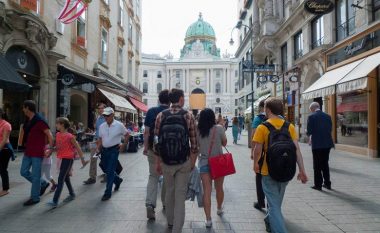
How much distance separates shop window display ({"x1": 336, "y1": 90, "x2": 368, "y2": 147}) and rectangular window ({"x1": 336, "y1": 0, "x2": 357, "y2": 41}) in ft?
8.88

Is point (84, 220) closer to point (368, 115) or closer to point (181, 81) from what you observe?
point (368, 115)

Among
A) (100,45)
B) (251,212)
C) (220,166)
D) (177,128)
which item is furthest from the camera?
(100,45)

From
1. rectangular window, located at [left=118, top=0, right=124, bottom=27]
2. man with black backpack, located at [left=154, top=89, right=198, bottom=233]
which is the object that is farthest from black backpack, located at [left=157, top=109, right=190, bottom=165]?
rectangular window, located at [left=118, top=0, right=124, bottom=27]

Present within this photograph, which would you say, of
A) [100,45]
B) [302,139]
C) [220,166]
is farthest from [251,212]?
[100,45]

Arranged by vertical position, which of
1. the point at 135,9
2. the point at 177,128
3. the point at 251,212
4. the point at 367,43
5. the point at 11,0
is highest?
the point at 135,9

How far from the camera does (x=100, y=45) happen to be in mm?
21547

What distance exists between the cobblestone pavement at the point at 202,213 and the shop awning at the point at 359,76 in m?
3.84

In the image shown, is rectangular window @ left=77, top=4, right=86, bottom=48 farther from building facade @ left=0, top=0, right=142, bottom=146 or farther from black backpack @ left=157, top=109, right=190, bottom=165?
black backpack @ left=157, top=109, right=190, bottom=165

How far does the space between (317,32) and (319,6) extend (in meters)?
4.17

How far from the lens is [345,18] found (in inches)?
579

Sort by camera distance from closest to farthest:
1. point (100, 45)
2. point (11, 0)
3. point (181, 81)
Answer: point (11, 0), point (100, 45), point (181, 81)

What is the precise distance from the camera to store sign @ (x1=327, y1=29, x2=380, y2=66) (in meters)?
11.8

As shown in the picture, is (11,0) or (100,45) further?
(100,45)

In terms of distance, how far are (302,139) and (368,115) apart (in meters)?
7.31
